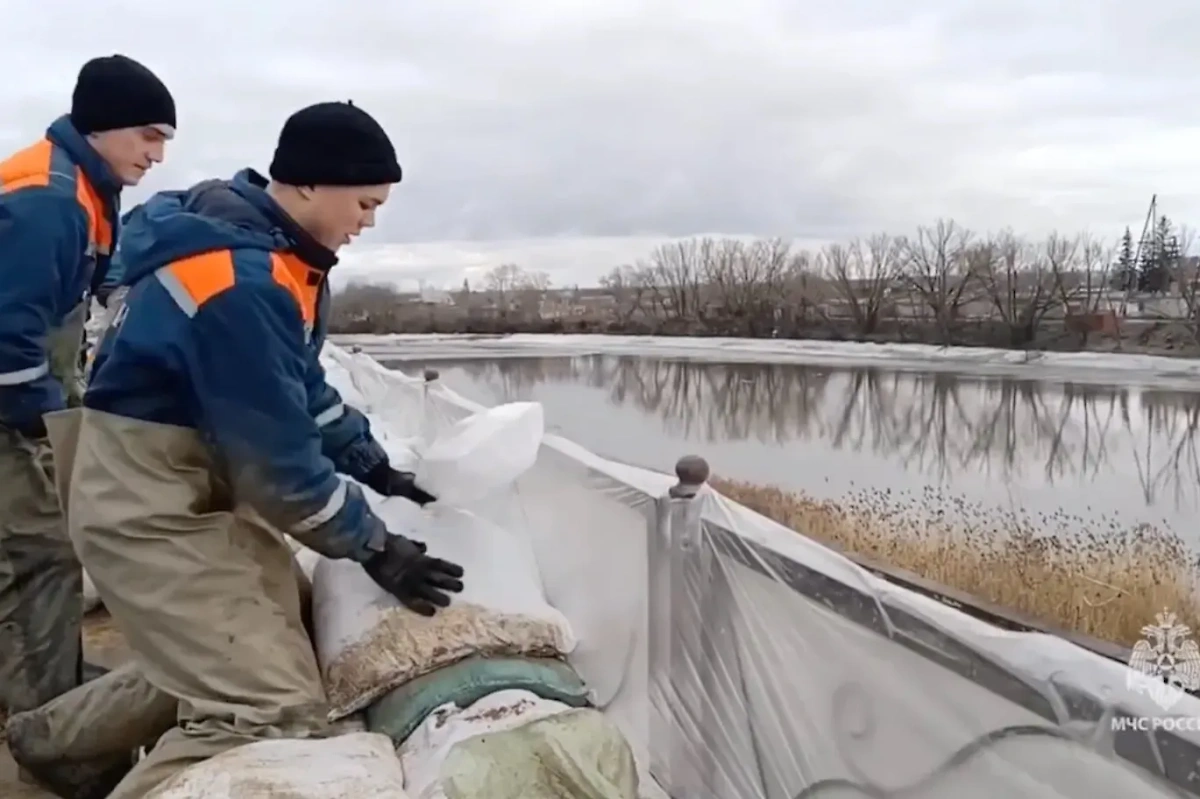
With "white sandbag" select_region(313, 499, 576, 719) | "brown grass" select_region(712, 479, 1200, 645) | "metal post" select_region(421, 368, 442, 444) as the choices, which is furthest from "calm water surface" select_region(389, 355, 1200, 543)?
"white sandbag" select_region(313, 499, 576, 719)

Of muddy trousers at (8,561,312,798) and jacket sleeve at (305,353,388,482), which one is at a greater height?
jacket sleeve at (305,353,388,482)

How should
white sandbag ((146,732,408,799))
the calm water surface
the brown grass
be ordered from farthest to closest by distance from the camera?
the calm water surface → the brown grass → white sandbag ((146,732,408,799))

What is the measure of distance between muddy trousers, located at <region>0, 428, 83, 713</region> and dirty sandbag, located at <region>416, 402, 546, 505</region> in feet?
2.78

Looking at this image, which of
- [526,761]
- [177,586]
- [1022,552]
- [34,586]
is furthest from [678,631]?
[1022,552]

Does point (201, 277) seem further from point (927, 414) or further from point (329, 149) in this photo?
point (927, 414)

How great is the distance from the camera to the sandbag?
54.3 inches

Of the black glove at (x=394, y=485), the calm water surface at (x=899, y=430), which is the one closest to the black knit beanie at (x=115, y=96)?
the black glove at (x=394, y=485)

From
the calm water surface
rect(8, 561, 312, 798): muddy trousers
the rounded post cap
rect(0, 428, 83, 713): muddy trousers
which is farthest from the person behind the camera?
the calm water surface

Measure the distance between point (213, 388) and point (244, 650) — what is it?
1.40 ft

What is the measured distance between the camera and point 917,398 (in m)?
20.1

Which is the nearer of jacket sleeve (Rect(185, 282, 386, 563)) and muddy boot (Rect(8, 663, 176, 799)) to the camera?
jacket sleeve (Rect(185, 282, 386, 563))

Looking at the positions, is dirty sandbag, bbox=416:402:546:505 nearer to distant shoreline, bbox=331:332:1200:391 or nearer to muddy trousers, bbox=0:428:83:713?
muddy trousers, bbox=0:428:83:713

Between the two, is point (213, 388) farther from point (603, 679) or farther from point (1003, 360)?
point (1003, 360)

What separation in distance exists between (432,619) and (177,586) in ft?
1.44
